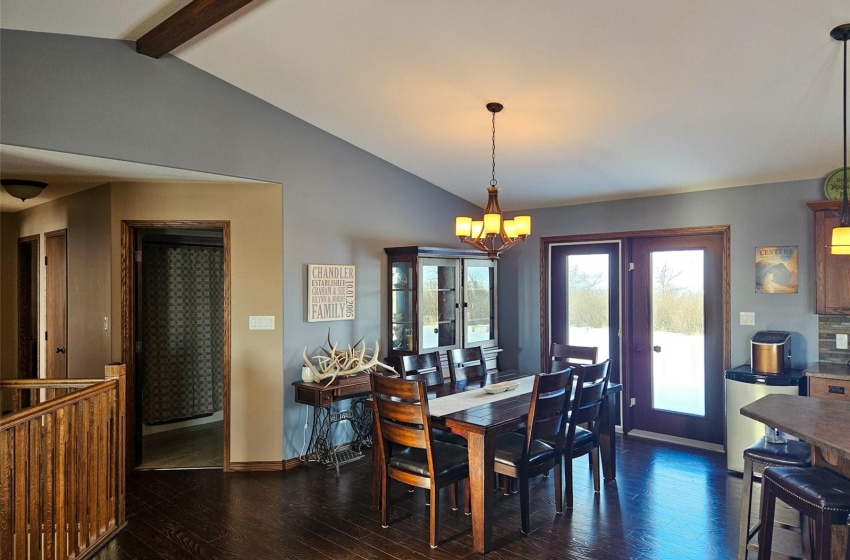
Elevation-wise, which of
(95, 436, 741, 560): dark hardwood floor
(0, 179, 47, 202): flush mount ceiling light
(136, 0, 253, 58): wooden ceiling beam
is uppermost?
(136, 0, 253, 58): wooden ceiling beam

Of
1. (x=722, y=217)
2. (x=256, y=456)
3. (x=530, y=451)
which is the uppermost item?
(x=722, y=217)

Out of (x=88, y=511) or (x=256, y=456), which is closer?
(x=88, y=511)

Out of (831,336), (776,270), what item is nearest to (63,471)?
(776,270)

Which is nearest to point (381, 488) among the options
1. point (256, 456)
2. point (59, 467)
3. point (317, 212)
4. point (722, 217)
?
point (256, 456)

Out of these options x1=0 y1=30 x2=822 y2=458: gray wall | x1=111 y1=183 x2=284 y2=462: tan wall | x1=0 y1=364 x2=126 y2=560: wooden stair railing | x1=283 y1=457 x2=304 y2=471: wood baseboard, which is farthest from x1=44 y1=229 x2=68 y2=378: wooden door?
x1=283 y1=457 x2=304 y2=471: wood baseboard

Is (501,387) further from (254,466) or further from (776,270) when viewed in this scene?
(776,270)

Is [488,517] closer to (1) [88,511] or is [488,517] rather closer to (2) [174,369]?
(1) [88,511]

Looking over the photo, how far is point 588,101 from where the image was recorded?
3.57m

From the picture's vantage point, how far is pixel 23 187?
175 inches

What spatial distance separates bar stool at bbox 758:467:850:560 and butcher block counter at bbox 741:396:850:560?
0.44 feet

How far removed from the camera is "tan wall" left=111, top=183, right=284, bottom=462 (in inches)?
174

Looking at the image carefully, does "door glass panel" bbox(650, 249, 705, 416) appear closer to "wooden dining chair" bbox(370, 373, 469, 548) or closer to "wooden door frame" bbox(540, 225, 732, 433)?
"wooden door frame" bbox(540, 225, 732, 433)

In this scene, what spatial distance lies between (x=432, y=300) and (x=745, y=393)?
2.76m

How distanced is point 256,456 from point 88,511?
1.49 meters
